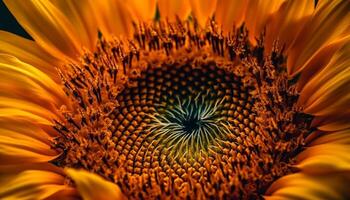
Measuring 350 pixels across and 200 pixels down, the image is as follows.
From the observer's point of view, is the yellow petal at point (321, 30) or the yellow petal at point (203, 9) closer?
the yellow petal at point (321, 30)

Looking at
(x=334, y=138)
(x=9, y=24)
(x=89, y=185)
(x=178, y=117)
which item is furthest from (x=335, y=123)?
(x=9, y=24)

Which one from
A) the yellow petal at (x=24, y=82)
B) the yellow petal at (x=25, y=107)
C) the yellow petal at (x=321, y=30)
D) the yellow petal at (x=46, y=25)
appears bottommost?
the yellow petal at (x=25, y=107)

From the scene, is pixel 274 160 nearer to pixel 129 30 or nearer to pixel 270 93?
pixel 270 93

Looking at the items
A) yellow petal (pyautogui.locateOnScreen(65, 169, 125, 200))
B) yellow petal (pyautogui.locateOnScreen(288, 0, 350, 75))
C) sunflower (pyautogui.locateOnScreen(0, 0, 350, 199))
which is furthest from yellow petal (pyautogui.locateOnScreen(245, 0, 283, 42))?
yellow petal (pyautogui.locateOnScreen(65, 169, 125, 200))

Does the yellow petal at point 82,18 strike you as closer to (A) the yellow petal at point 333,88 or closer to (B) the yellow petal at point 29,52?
(B) the yellow petal at point 29,52

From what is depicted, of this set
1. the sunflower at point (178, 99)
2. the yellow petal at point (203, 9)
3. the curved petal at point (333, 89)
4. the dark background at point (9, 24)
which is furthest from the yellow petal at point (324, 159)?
the dark background at point (9, 24)

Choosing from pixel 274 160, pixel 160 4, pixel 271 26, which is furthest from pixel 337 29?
pixel 160 4

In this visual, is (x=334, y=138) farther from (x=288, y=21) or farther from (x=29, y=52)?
(x=29, y=52)
